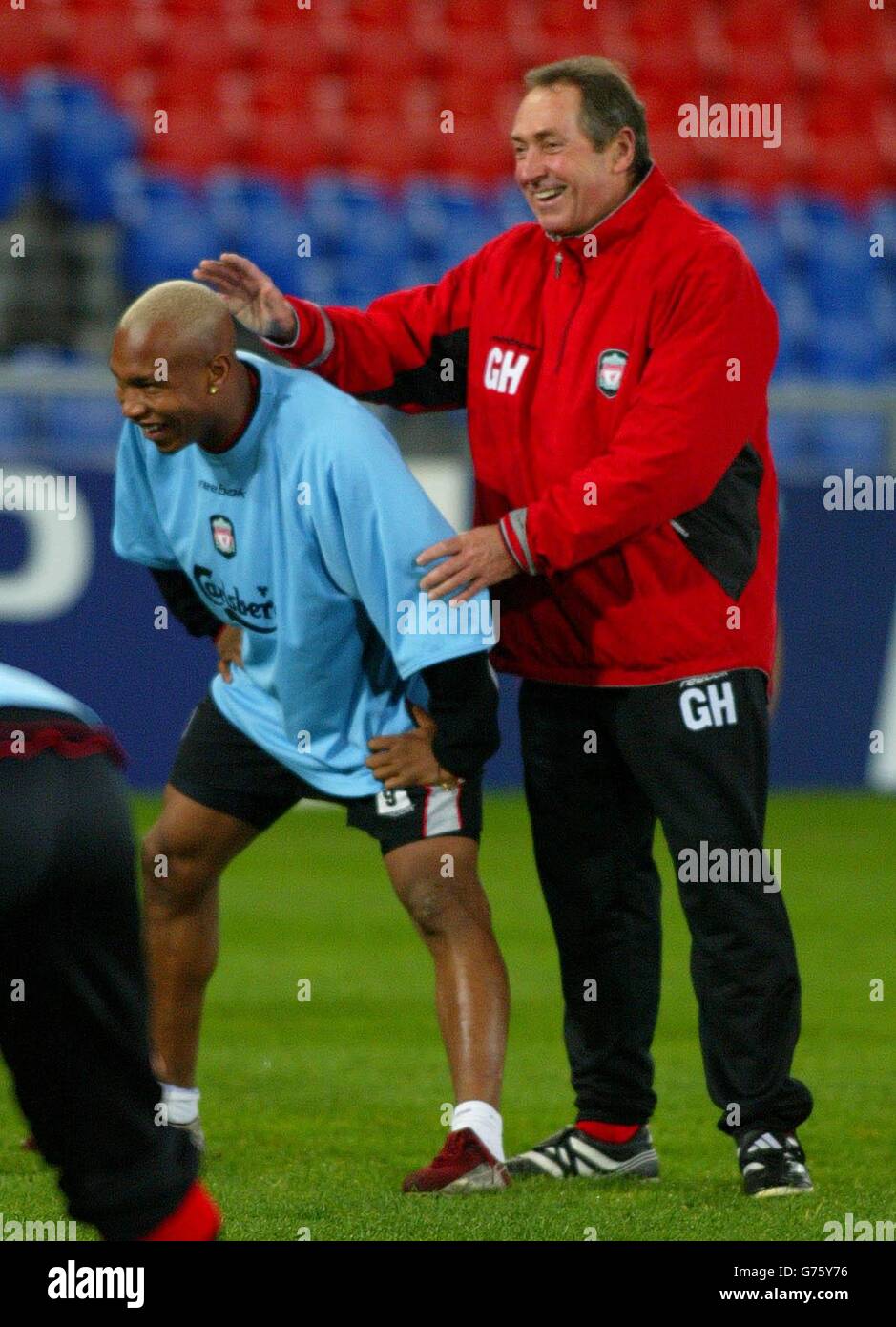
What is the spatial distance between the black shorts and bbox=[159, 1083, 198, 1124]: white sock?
1.89ft

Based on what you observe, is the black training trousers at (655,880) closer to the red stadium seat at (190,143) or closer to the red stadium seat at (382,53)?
the red stadium seat at (190,143)

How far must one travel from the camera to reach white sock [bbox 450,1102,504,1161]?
4.06 meters

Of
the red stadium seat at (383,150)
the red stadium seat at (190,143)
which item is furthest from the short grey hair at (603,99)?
→ the red stadium seat at (383,150)

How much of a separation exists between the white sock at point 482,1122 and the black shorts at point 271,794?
529 millimetres

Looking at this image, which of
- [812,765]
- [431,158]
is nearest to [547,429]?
[812,765]

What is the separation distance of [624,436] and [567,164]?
571mm

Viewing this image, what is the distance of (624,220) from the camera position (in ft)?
13.6

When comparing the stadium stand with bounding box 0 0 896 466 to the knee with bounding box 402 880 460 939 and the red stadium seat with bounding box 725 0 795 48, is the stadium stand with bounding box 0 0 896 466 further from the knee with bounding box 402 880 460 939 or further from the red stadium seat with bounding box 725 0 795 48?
the knee with bounding box 402 880 460 939

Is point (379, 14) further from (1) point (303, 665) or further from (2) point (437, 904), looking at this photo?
(2) point (437, 904)

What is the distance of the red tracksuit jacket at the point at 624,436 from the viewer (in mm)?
3963

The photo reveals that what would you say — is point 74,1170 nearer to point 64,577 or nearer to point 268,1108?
point 268,1108

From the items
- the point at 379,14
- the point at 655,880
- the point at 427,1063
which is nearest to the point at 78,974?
the point at 655,880
